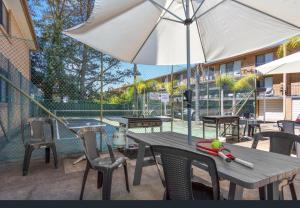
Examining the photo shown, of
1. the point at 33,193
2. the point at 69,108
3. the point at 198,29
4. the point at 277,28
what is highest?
the point at 198,29

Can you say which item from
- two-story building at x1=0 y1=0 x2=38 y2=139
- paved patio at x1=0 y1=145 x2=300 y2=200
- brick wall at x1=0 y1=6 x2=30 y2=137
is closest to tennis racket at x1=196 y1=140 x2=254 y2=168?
paved patio at x1=0 y1=145 x2=300 y2=200

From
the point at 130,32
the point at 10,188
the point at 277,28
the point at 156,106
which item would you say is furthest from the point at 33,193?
the point at 156,106

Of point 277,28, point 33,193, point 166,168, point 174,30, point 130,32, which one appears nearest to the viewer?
point 166,168

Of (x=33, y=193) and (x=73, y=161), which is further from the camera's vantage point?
(x=73, y=161)

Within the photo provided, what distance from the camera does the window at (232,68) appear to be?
21.9 metres

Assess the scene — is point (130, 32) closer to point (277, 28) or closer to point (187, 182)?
point (277, 28)

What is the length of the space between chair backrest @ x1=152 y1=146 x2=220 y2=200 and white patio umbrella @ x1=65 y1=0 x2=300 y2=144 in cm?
105

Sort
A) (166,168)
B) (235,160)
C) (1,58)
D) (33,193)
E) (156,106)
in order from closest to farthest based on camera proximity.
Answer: (166,168) → (235,160) → (33,193) → (1,58) → (156,106)

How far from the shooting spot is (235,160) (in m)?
1.93

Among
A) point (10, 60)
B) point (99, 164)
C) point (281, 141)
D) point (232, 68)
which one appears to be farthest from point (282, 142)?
point (232, 68)

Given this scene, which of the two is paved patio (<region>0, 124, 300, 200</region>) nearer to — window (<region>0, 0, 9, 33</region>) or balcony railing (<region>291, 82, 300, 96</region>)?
window (<region>0, 0, 9, 33</region>)

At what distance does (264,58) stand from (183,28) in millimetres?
18827

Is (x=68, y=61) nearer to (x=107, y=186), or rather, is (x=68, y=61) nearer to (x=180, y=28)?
(x=180, y=28)

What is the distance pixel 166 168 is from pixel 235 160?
62cm
